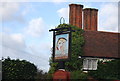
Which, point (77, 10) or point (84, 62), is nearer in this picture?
point (84, 62)

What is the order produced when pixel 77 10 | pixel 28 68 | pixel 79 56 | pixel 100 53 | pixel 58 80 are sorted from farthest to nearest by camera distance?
pixel 77 10
pixel 100 53
pixel 79 56
pixel 28 68
pixel 58 80

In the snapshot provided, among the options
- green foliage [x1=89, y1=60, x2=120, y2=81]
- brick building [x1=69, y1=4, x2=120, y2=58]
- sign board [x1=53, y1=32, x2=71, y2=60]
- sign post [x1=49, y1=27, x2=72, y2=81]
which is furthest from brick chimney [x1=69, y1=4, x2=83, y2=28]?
sign board [x1=53, y1=32, x2=71, y2=60]

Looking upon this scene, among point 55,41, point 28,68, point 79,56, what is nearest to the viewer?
point 55,41

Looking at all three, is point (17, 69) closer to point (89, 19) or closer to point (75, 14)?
point (75, 14)

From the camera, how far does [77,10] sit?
51.7 m

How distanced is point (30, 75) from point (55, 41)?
5620 mm

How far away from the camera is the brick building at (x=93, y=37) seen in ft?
141

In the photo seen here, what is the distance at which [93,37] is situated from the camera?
4522cm

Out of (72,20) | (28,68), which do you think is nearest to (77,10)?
(72,20)

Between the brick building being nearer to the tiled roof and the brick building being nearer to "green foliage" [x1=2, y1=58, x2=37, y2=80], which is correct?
the tiled roof

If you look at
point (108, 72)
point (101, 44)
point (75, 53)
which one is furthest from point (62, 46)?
point (101, 44)

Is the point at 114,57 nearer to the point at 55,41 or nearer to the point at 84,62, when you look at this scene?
the point at 84,62

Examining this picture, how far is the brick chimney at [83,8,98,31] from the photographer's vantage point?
53.3 m

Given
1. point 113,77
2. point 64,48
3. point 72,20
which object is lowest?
point 113,77
